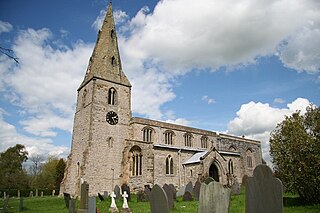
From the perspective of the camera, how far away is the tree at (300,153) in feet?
35.6

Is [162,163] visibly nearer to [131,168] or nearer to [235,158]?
[131,168]

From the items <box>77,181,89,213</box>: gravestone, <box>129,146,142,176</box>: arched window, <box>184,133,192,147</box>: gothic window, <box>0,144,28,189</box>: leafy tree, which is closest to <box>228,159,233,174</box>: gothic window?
<box>184,133,192,147</box>: gothic window

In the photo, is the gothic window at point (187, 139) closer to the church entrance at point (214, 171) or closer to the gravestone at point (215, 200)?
the church entrance at point (214, 171)

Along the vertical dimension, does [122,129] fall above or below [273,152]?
above

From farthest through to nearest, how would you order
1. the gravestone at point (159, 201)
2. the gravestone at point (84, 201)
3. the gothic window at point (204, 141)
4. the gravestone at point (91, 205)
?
the gothic window at point (204, 141) → the gravestone at point (91, 205) → the gravestone at point (84, 201) → the gravestone at point (159, 201)

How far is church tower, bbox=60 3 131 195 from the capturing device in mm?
23078

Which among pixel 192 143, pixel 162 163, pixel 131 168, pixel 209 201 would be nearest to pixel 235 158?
pixel 192 143

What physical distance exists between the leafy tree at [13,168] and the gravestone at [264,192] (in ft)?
148

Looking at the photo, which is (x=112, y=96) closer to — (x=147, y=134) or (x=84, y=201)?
(x=147, y=134)

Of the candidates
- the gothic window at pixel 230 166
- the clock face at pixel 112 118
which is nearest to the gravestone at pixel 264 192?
the clock face at pixel 112 118

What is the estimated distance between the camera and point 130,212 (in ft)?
36.7

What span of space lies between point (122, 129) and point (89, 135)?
3844 millimetres

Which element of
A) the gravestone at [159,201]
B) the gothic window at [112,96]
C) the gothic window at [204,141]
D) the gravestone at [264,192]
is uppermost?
the gothic window at [112,96]

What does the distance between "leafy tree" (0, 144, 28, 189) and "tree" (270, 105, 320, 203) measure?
41906mm
